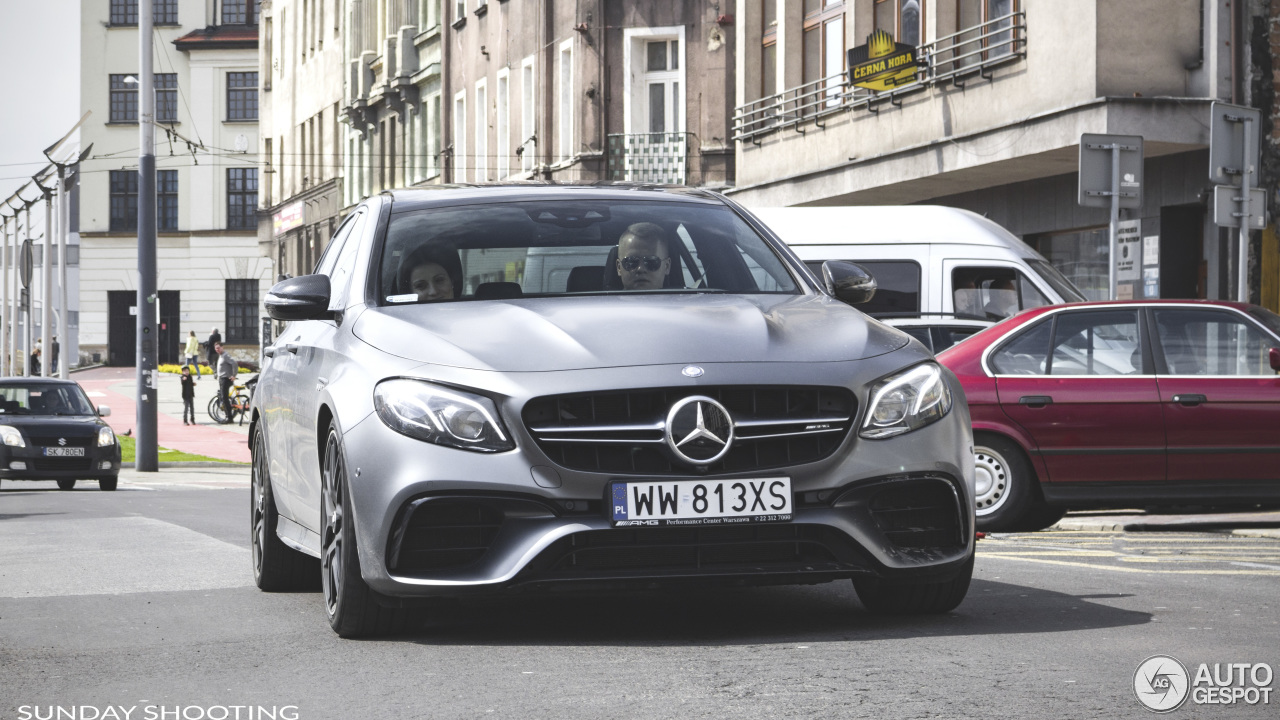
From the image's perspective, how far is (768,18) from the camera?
103 ft

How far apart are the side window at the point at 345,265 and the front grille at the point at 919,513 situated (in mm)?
2279

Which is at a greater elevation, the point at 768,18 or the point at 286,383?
the point at 768,18

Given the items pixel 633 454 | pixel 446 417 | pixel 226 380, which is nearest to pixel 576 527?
pixel 633 454

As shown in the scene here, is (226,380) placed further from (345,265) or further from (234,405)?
(345,265)

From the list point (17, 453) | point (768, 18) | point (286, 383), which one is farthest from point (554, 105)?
point (286, 383)

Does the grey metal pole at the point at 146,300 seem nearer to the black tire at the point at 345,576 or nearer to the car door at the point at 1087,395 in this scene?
the car door at the point at 1087,395

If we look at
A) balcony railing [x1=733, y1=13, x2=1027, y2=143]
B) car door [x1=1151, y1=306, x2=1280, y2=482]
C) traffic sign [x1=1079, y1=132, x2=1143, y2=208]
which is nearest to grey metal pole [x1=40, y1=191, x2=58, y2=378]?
balcony railing [x1=733, y1=13, x2=1027, y2=143]

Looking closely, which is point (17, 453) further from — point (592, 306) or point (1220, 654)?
point (1220, 654)

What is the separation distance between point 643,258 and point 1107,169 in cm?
909

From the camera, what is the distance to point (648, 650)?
20.5ft

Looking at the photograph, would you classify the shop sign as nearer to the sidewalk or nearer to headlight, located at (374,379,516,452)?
the sidewalk

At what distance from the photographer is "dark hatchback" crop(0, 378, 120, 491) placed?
2431cm

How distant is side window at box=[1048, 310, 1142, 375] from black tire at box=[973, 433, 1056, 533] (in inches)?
23.5

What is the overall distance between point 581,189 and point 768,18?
943 inches
